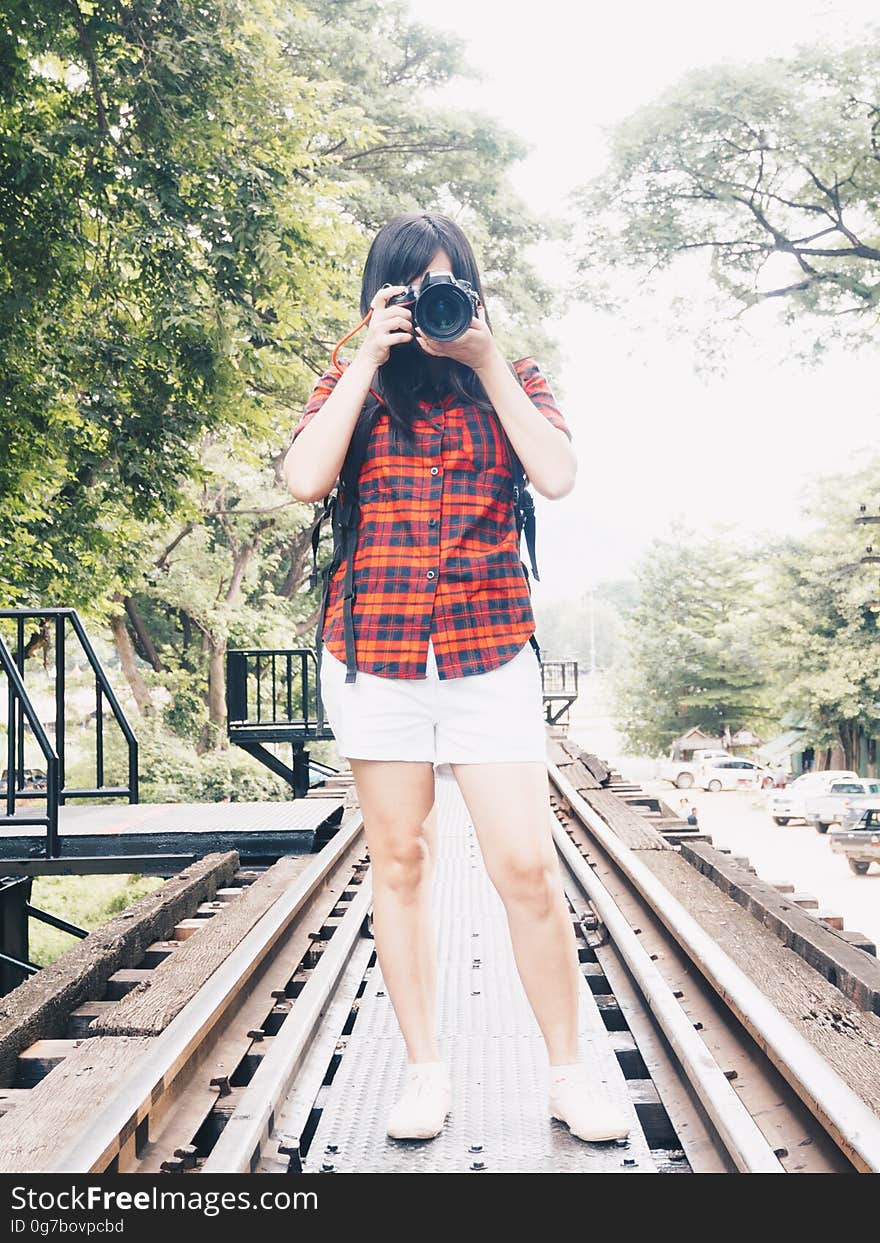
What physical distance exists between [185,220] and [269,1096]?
312 inches

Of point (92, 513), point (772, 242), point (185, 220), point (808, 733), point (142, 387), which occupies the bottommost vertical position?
point (808, 733)

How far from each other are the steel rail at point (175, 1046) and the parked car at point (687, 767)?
4292cm

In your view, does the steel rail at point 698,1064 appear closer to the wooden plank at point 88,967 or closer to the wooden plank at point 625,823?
the wooden plank at point 625,823

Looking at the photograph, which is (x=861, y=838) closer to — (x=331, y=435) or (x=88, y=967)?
(x=88, y=967)

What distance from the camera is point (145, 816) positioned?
564 cm

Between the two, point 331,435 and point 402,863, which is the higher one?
point 331,435

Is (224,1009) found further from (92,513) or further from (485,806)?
(92,513)

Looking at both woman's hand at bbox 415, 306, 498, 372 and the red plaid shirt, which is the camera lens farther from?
the red plaid shirt

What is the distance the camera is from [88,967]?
3193 mm

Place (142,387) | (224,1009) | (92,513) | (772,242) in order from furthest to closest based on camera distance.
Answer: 1. (772,242)
2. (92,513)
3. (142,387)
4. (224,1009)

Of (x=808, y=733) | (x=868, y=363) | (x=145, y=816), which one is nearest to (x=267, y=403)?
(x=145, y=816)

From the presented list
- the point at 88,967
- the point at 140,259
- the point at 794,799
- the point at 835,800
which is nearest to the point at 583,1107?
the point at 88,967

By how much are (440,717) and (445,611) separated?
21 centimetres

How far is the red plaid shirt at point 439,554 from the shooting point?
206 cm
